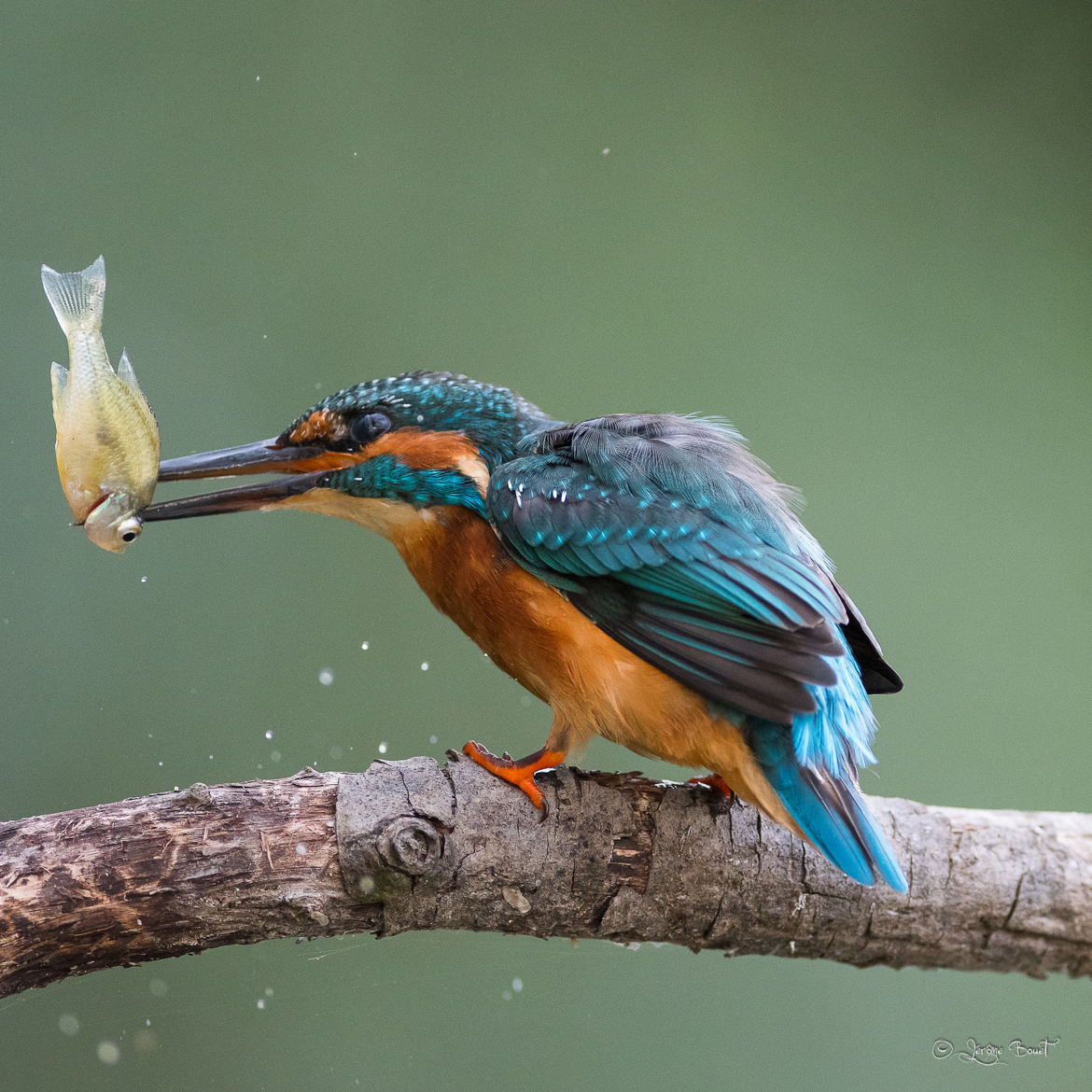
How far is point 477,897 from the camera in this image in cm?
126

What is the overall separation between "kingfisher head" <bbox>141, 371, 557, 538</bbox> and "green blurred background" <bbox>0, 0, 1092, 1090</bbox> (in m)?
0.65

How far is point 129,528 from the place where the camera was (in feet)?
4.40

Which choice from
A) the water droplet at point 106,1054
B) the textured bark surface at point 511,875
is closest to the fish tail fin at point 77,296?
the textured bark surface at point 511,875

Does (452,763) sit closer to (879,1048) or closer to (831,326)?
(879,1048)

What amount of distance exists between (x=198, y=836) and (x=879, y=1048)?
182cm

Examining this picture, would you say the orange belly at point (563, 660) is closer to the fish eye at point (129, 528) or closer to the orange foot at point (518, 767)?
the orange foot at point (518, 767)

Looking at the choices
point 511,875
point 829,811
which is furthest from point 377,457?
point 829,811

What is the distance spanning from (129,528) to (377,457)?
332mm

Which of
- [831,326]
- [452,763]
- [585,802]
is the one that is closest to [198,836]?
[452,763]

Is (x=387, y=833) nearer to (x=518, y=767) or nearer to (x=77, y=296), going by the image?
(x=518, y=767)

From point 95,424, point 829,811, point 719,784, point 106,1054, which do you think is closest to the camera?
point 829,811

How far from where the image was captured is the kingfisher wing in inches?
47.6

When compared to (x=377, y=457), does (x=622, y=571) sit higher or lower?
lower

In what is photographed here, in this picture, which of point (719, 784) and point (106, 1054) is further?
point (106, 1054)
